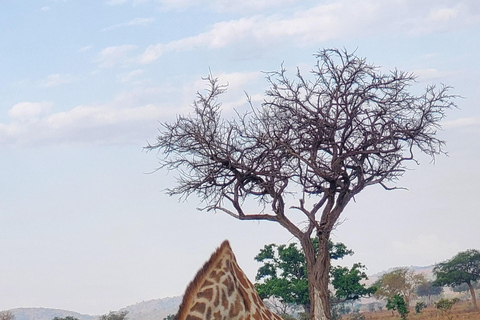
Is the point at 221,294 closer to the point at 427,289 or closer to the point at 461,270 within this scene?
the point at 461,270

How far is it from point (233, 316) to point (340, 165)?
15168 mm

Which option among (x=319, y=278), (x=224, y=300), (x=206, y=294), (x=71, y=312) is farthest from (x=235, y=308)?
(x=71, y=312)

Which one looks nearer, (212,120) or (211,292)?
(211,292)

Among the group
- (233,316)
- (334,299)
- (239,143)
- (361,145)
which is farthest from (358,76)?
(233,316)

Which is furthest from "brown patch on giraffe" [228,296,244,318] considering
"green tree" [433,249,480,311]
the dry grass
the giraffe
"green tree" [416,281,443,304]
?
"green tree" [416,281,443,304]

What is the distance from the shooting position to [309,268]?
770 inches

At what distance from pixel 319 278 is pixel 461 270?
27.0 m

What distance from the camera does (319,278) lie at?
19.3 meters

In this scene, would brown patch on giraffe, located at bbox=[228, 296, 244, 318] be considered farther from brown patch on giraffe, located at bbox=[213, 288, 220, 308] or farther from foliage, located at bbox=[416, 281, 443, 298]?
foliage, located at bbox=[416, 281, 443, 298]

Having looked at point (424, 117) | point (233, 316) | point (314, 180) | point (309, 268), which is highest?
point (424, 117)

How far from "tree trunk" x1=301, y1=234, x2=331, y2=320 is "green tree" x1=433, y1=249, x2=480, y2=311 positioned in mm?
26065

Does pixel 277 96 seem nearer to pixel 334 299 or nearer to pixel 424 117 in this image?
Answer: pixel 424 117

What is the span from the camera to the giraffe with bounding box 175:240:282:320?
13.7 ft

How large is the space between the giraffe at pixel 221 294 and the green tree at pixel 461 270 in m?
40.7
